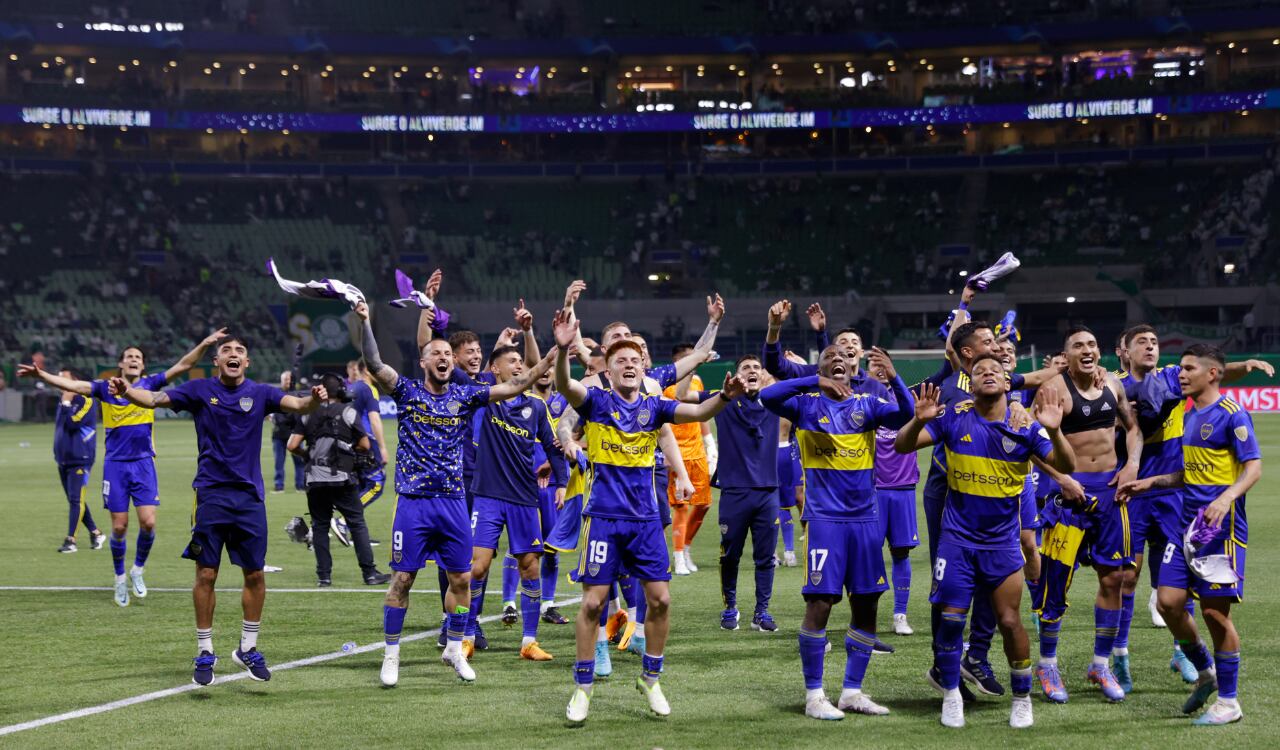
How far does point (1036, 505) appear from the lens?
10.7m

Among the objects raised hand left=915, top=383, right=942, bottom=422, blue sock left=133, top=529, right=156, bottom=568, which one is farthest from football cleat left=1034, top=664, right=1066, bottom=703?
blue sock left=133, top=529, right=156, bottom=568

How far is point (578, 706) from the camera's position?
8.52 meters

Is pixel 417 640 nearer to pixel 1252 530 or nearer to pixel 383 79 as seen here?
pixel 1252 530

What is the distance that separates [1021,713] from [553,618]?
5.26 metres

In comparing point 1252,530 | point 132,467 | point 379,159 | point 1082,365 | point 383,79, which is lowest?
point 1252,530

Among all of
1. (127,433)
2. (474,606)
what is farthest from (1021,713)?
(127,433)

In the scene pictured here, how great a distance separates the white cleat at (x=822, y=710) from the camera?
8.52 meters

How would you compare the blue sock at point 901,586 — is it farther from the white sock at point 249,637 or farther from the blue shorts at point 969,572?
the white sock at point 249,637

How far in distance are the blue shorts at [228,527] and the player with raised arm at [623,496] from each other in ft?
8.61

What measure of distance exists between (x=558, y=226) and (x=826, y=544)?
191 ft

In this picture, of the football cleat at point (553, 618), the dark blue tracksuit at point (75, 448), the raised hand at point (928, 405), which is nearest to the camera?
the raised hand at point (928, 405)

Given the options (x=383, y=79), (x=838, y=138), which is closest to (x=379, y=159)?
(x=383, y=79)

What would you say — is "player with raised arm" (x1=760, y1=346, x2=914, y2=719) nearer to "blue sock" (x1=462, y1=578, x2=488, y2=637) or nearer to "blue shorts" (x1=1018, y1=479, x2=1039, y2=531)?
"blue shorts" (x1=1018, y1=479, x2=1039, y2=531)

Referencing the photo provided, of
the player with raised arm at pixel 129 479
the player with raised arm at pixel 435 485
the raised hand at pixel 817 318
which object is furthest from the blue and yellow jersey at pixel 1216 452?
the player with raised arm at pixel 129 479
